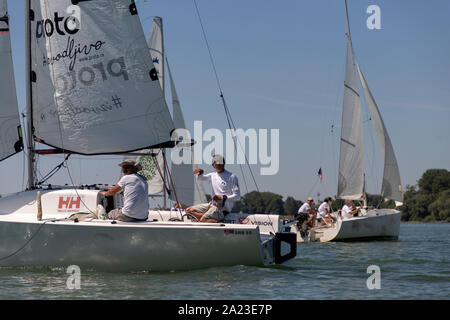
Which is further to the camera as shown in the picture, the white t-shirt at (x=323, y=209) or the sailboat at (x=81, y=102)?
the white t-shirt at (x=323, y=209)

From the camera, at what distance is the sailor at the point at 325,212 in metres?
25.5

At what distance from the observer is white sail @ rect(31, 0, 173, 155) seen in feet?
41.7

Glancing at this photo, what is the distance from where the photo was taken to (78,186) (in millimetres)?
13023

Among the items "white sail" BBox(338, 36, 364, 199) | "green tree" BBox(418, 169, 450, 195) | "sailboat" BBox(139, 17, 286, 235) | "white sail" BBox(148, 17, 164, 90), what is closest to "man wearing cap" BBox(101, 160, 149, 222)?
"sailboat" BBox(139, 17, 286, 235)

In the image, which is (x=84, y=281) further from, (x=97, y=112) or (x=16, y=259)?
(x=97, y=112)

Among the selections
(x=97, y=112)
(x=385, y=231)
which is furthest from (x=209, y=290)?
(x=385, y=231)

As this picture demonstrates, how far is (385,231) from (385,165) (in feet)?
13.6

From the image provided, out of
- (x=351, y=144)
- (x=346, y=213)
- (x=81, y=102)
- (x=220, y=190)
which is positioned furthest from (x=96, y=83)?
(x=351, y=144)

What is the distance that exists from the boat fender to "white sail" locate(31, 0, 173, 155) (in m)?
2.71

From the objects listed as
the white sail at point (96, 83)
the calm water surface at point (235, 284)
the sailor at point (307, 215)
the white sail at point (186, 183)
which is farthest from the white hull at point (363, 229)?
the white sail at point (96, 83)

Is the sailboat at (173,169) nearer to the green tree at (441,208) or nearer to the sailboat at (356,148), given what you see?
the sailboat at (356,148)

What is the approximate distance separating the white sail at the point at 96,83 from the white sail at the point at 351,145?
1729 centimetres

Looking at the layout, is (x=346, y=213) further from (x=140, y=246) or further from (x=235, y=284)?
(x=235, y=284)

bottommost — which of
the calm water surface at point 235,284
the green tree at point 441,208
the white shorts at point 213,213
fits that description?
the green tree at point 441,208
